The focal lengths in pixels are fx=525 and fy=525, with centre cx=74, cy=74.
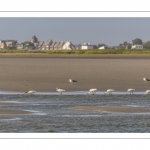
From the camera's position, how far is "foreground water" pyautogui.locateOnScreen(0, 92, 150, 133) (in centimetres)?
1418

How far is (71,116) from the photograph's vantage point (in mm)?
16141

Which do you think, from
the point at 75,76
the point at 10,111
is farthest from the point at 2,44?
the point at 10,111

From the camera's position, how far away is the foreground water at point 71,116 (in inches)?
558

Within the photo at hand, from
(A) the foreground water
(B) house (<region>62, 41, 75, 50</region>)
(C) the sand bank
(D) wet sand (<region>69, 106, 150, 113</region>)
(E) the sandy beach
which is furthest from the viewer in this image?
(B) house (<region>62, 41, 75, 50</region>)

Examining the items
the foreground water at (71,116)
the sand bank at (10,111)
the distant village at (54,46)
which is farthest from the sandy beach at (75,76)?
the distant village at (54,46)

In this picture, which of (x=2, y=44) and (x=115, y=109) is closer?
(x=115, y=109)

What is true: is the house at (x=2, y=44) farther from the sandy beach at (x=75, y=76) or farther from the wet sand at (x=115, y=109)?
the wet sand at (x=115, y=109)

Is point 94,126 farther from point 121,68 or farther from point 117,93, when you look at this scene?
point 121,68

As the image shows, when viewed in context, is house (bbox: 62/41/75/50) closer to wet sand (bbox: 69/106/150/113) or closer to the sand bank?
wet sand (bbox: 69/106/150/113)

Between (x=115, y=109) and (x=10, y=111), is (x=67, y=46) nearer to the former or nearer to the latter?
(x=115, y=109)

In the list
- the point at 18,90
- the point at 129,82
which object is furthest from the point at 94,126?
the point at 129,82

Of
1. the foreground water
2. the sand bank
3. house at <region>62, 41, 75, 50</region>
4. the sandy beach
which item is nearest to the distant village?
house at <region>62, 41, 75, 50</region>

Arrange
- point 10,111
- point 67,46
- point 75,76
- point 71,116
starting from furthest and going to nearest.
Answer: point 67,46
point 75,76
point 10,111
point 71,116
